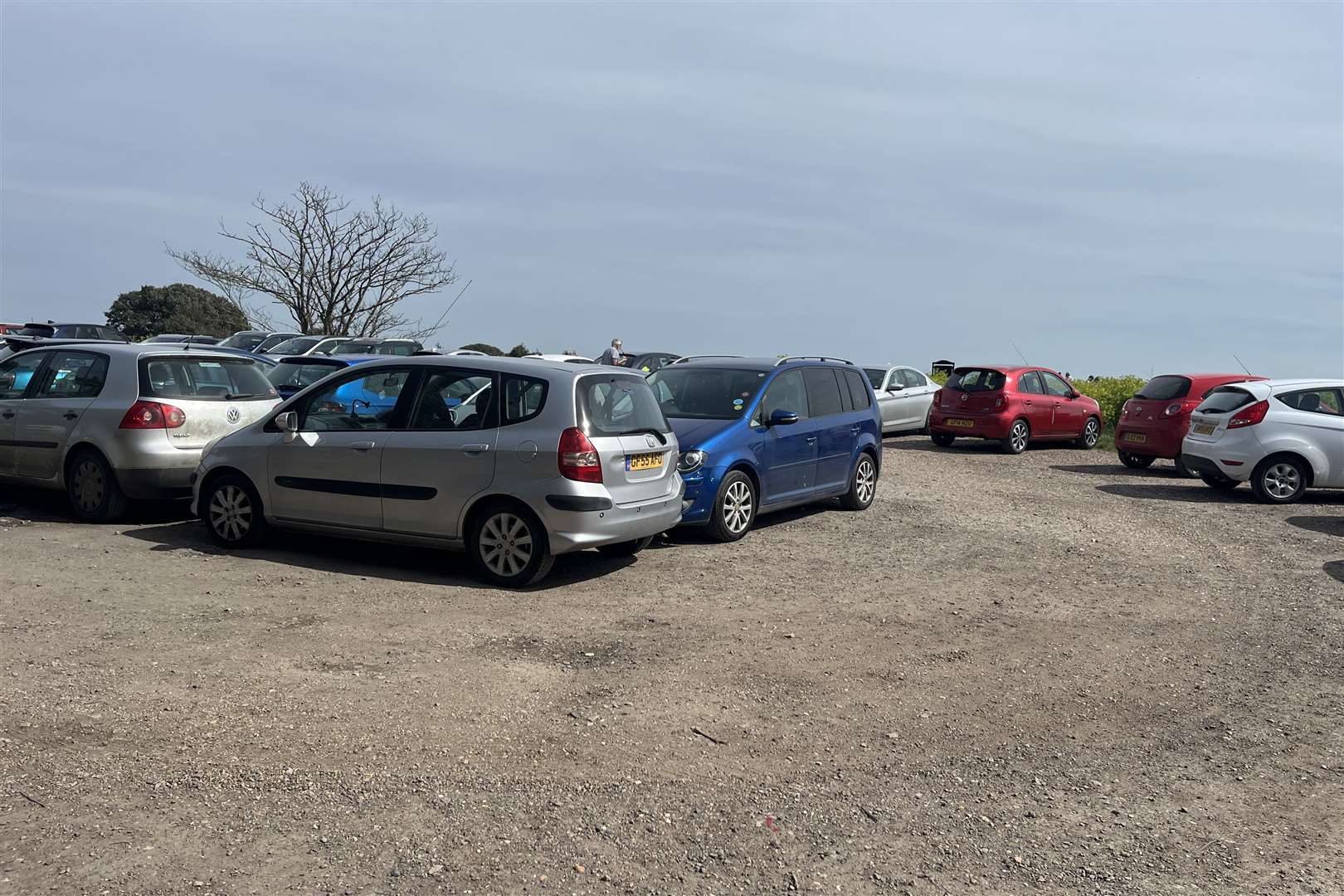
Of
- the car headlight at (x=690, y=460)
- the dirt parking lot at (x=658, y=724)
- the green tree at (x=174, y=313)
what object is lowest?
the dirt parking lot at (x=658, y=724)

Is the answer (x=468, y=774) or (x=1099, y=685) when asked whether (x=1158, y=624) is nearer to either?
(x=1099, y=685)

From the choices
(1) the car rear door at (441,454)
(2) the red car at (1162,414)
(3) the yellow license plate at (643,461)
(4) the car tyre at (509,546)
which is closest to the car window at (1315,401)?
(2) the red car at (1162,414)

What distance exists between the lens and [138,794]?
14.9ft

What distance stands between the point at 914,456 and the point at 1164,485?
14.4 feet

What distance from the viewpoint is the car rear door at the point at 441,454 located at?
339 inches

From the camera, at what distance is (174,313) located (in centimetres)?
5188

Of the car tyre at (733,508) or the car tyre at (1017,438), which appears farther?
the car tyre at (1017,438)

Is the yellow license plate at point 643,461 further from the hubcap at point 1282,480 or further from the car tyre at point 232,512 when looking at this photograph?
the hubcap at point 1282,480

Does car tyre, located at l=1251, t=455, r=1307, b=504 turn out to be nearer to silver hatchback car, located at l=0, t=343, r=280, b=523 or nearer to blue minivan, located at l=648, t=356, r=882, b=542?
blue minivan, located at l=648, t=356, r=882, b=542

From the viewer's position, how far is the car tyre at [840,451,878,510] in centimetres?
1303

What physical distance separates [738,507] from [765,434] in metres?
0.82

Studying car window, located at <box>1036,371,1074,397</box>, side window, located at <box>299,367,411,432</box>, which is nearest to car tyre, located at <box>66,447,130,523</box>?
side window, located at <box>299,367,411,432</box>

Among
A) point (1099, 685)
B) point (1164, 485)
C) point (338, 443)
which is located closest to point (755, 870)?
point (1099, 685)

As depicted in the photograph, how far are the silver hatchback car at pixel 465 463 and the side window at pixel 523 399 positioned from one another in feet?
0.03
